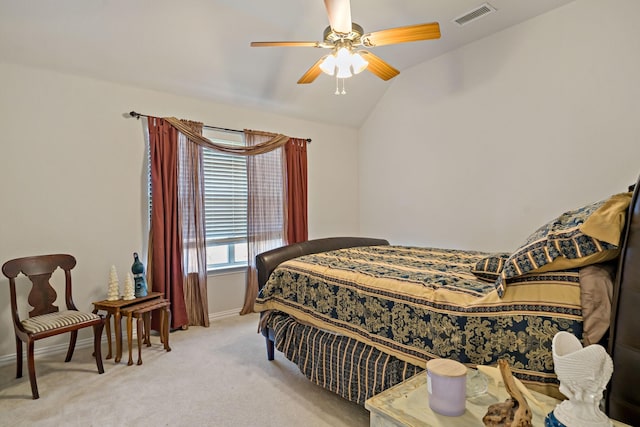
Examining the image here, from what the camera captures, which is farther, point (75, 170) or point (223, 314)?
point (223, 314)

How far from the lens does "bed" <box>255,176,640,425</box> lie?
1.12 m

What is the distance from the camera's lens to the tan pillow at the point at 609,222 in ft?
3.83

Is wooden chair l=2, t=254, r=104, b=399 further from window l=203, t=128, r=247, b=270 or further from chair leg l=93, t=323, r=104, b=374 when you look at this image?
window l=203, t=128, r=247, b=270

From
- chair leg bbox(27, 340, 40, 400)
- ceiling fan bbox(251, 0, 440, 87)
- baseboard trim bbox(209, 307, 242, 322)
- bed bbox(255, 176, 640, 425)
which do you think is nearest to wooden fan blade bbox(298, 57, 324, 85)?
ceiling fan bbox(251, 0, 440, 87)

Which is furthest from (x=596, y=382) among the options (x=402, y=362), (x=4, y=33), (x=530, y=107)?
(x=4, y=33)

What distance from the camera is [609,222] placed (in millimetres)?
1178

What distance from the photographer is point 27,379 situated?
8.14 ft

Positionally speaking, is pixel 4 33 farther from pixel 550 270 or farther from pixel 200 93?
pixel 550 270

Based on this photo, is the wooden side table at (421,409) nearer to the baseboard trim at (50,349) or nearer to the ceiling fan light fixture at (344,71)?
the ceiling fan light fixture at (344,71)

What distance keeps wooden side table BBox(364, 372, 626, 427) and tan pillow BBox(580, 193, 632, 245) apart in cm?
58

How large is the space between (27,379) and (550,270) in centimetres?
343

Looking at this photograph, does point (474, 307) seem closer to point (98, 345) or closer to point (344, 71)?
point (344, 71)

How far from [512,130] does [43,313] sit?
179 inches

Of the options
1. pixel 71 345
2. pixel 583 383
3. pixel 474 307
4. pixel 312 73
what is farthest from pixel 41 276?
pixel 583 383
